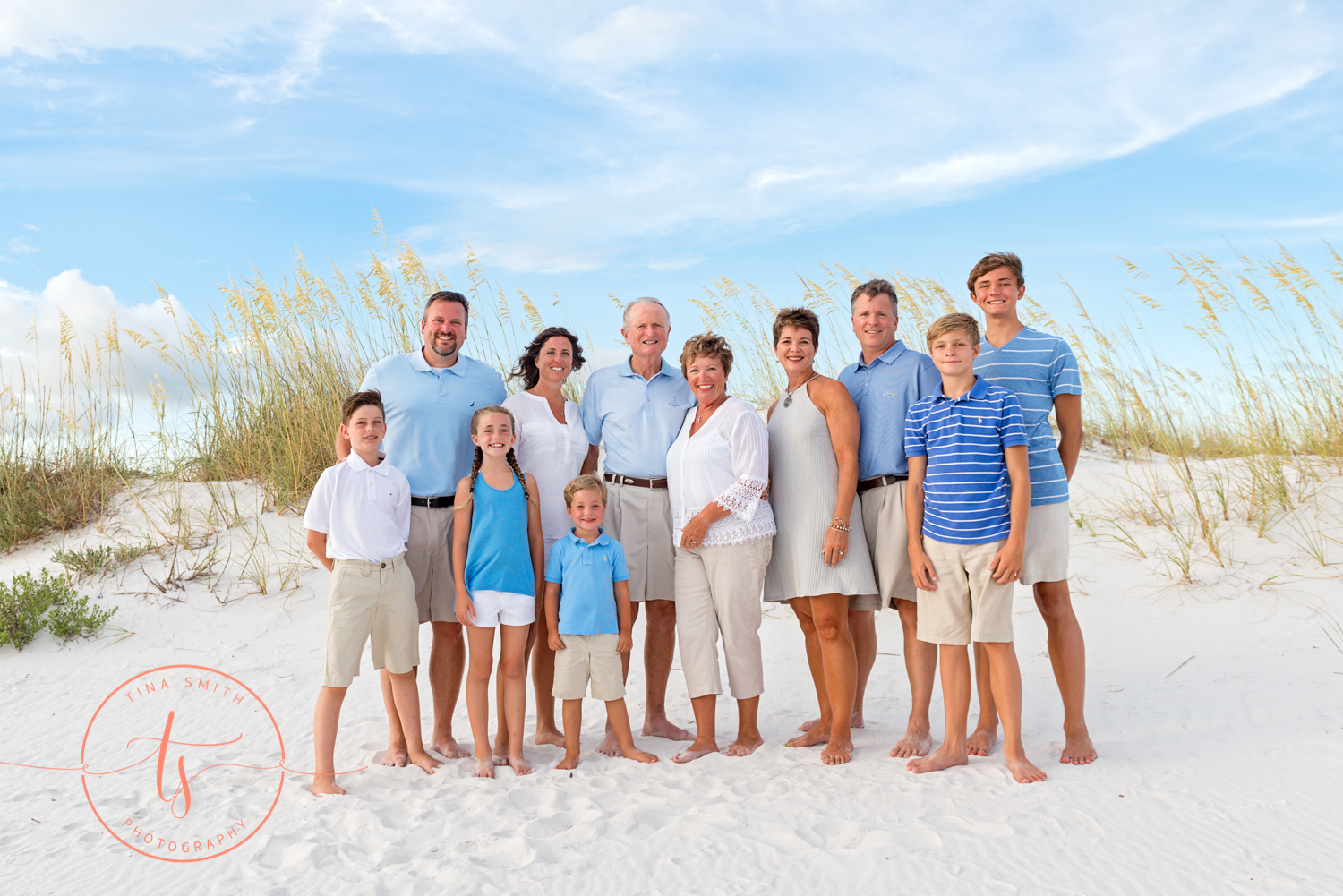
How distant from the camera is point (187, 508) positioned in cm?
760

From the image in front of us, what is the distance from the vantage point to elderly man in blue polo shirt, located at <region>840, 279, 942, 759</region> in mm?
3922

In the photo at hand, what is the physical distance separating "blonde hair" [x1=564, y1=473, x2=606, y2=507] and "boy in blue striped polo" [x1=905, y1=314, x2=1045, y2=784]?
4.71 feet

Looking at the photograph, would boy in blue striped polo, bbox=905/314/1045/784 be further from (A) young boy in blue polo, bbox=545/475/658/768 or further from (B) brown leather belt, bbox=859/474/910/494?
(A) young boy in blue polo, bbox=545/475/658/768

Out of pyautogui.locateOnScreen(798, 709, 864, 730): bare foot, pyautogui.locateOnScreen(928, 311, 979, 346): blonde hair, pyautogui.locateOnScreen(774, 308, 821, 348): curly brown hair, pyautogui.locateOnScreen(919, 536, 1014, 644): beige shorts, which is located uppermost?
pyautogui.locateOnScreen(774, 308, 821, 348): curly brown hair

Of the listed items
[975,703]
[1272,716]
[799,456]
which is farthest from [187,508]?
[1272,716]

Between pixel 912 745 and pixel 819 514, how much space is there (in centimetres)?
128

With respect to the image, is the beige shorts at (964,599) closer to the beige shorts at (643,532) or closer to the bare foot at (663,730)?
the beige shorts at (643,532)

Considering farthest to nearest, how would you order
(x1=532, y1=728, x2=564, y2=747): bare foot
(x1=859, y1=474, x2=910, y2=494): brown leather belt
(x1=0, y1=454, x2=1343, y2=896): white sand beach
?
(x1=532, y1=728, x2=564, y2=747): bare foot → (x1=859, y1=474, x2=910, y2=494): brown leather belt → (x1=0, y1=454, x2=1343, y2=896): white sand beach

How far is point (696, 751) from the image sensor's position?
4145 mm

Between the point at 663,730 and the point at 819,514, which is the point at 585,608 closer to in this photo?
the point at 663,730

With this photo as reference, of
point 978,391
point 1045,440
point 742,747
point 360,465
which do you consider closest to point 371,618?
point 360,465

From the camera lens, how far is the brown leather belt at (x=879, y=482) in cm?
393

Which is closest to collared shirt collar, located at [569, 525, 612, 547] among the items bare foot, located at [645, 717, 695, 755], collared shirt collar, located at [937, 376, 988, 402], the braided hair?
the braided hair

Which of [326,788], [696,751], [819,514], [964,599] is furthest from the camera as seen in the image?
[696,751]
